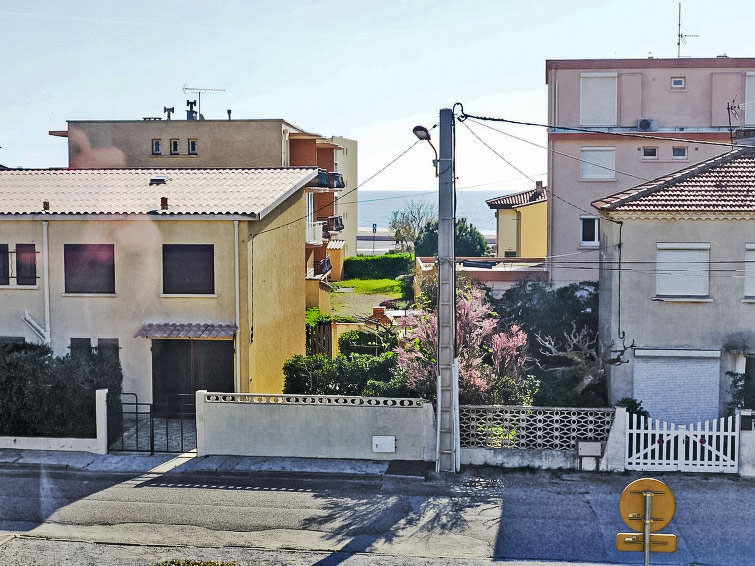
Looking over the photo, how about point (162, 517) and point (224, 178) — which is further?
point (224, 178)

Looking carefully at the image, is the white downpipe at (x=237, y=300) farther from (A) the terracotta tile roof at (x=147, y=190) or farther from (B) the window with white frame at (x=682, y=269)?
(B) the window with white frame at (x=682, y=269)

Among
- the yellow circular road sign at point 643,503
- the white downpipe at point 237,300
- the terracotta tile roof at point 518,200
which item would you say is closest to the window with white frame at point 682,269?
the white downpipe at point 237,300

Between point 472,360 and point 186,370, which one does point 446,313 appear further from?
point 186,370

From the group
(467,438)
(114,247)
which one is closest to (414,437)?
(467,438)

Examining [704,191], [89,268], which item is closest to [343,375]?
[89,268]

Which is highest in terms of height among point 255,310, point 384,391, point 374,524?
point 255,310

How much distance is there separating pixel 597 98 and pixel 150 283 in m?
19.5

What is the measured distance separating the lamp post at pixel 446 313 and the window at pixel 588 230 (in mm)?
18022

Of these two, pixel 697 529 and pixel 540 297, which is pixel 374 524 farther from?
pixel 540 297

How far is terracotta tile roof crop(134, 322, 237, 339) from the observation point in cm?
2112

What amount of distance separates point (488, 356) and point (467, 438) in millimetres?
4817

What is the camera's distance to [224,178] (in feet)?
83.5

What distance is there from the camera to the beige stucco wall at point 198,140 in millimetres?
40344

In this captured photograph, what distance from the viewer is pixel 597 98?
3453 cm
